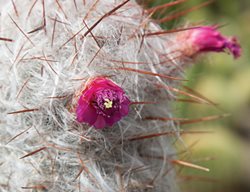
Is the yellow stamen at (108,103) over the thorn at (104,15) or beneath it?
beneath

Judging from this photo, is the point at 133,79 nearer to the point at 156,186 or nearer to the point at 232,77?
the point at 156,186

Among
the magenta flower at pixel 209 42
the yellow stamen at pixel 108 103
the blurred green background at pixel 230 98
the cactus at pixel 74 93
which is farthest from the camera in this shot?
the blurred green background at pixel 230 98

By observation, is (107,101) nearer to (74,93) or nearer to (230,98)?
(74,93)

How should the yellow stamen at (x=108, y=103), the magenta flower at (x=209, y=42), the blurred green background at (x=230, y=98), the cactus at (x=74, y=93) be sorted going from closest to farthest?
the yellow stamen at (x=108, y=103) < the cactus at (x=74, y=93) < the magenta flower at (x=209, y=42) < the blurred green background at (x=230, y=98)

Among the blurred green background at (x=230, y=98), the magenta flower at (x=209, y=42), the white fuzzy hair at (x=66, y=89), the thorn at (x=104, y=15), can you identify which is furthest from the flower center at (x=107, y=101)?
the blurred green background at (x=230, y=98)

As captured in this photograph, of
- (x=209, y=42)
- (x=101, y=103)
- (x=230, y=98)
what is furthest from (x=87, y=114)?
(x=230, y=98)

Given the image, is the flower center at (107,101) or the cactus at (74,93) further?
the cactus at (74,93)

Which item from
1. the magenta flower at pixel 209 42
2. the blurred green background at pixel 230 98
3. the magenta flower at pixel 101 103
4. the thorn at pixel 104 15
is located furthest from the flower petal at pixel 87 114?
the blurred green background at pixel 230 98

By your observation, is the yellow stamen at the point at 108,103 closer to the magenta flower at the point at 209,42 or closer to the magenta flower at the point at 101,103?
the magenta flower at the point at 101,103

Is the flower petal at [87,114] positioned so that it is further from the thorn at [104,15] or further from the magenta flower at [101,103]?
the thorn at [104,15]
